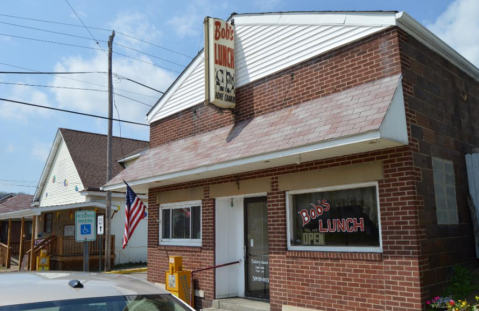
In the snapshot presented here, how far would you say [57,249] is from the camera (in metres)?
19.2

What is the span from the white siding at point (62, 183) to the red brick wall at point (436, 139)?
18.7m

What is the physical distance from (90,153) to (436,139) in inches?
830

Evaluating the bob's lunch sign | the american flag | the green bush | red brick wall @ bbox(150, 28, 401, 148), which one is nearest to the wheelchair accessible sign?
the american flag

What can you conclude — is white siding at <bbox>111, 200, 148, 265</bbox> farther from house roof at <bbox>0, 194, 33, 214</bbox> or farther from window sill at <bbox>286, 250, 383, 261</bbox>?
window sill at <bbox>286, 250, 383, 261</bbox>

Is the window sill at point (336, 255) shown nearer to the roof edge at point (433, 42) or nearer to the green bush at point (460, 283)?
the green bush at point (460, 283)

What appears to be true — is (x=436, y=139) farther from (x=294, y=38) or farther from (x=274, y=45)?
(x=274, y=45)

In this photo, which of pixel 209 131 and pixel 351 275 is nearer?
pixel 351 275

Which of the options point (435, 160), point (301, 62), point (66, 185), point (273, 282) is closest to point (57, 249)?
point (66, 185)

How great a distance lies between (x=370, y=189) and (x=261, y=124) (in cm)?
286

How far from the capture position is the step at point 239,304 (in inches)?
352

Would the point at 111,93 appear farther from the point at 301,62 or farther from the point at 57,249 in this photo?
the point at 301,62

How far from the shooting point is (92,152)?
2530 cm

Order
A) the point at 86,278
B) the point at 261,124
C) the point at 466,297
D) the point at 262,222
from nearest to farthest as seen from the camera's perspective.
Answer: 1. the point at 86,278
2. the point at 466,297
3. the point at 261,124
4. the point at 262,222

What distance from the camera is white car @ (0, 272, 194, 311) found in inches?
115
